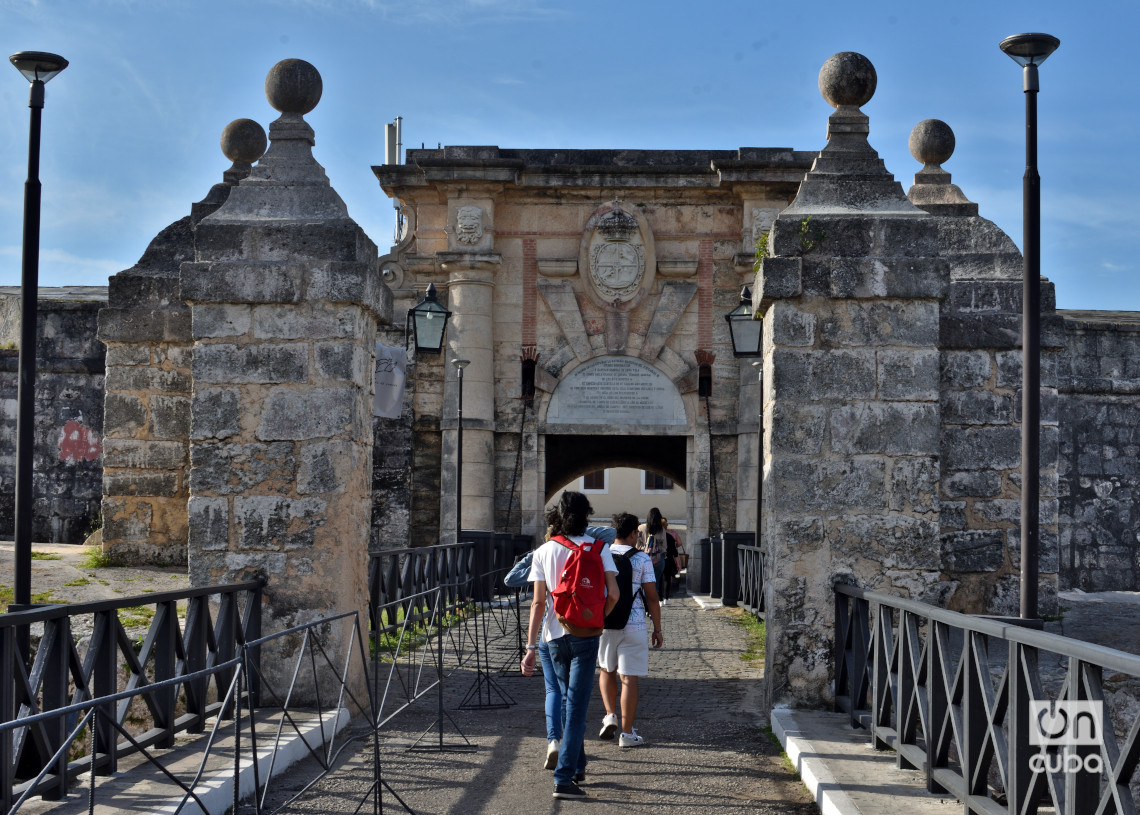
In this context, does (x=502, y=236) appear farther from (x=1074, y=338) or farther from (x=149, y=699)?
(x=149, y=699)

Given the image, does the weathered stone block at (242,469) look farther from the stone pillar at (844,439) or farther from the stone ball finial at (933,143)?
the stone ball finial at (933,143)

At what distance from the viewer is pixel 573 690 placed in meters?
5.38

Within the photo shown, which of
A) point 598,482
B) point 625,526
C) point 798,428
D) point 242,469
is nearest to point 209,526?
point 242,469

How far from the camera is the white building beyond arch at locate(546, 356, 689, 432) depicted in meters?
16.8

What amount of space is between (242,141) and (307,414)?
4.37m

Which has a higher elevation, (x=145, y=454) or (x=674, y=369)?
(x=674, y=369)

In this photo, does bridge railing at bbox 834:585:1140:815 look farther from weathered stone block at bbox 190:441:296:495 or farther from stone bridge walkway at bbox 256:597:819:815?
weathered stone block at bbox 190:441:296:495

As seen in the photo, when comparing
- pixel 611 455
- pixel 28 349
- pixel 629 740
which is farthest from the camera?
pixel 611 455

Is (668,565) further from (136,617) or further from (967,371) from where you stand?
(136,617)

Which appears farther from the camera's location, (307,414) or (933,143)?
(933,143)

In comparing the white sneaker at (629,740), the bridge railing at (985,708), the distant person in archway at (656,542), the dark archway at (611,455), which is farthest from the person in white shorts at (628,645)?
the dark archway at (611,455)

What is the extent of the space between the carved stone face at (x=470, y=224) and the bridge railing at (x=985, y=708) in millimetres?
11186

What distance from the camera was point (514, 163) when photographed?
54.3ft

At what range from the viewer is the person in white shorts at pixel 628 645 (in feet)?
20.5
